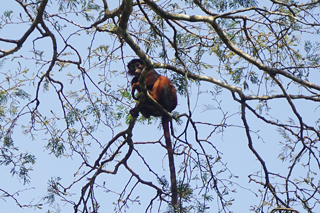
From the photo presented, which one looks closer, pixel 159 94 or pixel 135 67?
pixel 159 94

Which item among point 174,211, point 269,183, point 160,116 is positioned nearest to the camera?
point 174,211

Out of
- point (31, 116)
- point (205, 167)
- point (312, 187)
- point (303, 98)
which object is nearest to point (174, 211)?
point (205, 167)

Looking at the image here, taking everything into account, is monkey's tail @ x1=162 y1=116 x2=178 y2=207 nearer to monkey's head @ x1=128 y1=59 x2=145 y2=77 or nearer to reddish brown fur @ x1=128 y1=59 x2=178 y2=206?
reddish brown fur @ x1=128 y1=59 x2=178 y2=206

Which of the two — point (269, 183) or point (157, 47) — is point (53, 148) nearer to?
point (157, 47)

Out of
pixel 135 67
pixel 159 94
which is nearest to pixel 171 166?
pixel 159 94

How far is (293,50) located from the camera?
4.64 m

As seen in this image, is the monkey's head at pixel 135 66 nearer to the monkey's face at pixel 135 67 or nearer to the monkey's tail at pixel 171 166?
the monkey's face at pixel 135 67

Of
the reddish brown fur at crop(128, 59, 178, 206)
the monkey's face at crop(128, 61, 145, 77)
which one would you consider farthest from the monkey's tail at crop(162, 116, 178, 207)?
the monkey's face at crop(128, 61, 145, 77)

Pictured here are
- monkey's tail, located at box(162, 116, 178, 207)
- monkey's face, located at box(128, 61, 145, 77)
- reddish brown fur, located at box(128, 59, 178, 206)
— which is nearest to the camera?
monkey's tail, located at box(162, 116, 178, 207)

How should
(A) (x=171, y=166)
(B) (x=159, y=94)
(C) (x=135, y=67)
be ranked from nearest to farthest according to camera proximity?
(A) (x=171, y=166) → (B) (x=159, y=94) → (C) (x=135, y=67)

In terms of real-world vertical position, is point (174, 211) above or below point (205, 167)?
below

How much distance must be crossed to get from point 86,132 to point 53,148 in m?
0.52

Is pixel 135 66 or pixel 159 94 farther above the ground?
pixel 135 66

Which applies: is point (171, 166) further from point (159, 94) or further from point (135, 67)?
point (135, 67)
